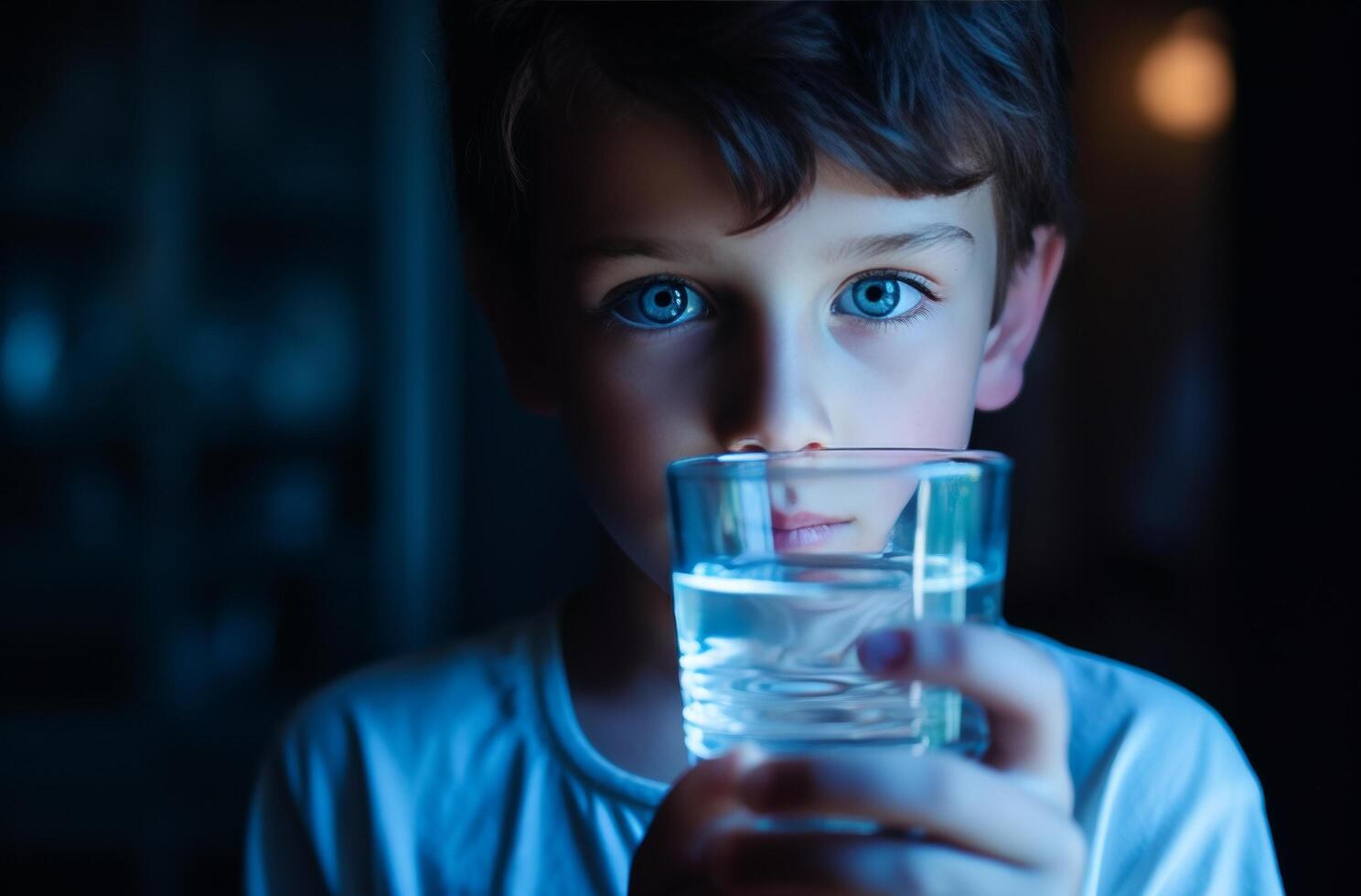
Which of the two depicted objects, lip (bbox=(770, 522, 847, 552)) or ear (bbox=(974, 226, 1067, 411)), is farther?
ear (bbox=(974, 226, 1067, 411))

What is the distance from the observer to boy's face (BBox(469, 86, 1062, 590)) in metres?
0.81

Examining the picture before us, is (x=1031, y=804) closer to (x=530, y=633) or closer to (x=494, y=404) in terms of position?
(x=530, y=633)

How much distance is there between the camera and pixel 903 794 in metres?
0.55

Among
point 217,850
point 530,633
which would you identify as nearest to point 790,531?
point 530,633

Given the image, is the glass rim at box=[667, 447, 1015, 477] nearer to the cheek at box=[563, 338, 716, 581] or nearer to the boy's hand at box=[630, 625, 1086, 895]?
the boy's hand at box=[630, 625, 1086, 895]

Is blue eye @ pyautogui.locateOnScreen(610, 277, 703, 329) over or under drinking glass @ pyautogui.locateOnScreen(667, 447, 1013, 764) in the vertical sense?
over

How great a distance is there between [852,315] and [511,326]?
44 cm

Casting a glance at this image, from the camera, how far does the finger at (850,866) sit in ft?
1.83

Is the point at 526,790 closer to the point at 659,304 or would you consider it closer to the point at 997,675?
the point at 659,304

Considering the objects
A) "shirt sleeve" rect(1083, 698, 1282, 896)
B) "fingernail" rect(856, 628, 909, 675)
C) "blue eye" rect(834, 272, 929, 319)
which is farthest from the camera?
"shirt sleeve" rect(1083, 698, 1282, 896)

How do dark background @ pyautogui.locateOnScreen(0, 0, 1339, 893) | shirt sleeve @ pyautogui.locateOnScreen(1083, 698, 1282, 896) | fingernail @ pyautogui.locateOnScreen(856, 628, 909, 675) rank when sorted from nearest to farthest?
1. fingernail @ pyautogui.locateOnScreen(856, 628, 909, 675)
2. shirt sleeve @ pyautogui.locateOnScreen(1083, 698, 1282, 896)
3. dark background @ pyautogui.locateOnScreen(0, 0, 1339, 893)

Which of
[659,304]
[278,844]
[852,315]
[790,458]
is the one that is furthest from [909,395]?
[278,844]

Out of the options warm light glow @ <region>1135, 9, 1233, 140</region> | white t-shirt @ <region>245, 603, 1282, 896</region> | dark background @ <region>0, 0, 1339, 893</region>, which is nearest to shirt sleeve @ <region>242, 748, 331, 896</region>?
white t-shirt @ <region>245, 603, 1282, 896</region>

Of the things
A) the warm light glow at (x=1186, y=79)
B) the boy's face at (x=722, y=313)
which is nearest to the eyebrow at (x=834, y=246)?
the boy's face at (x=722, y=313)
